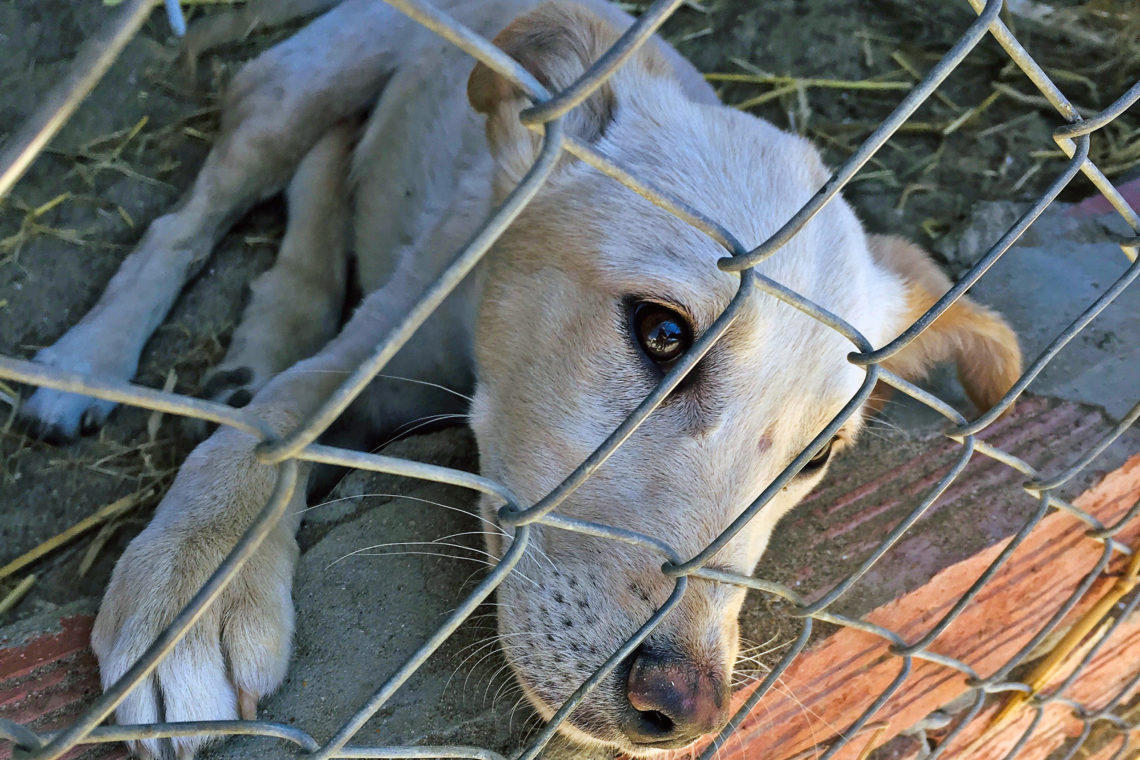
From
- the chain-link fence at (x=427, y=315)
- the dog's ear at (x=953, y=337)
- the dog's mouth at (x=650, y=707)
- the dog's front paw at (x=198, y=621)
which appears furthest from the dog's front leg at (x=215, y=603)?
the dog's ear at (x=953, y=337)

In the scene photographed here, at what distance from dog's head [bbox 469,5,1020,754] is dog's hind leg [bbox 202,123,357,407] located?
2.92 ft

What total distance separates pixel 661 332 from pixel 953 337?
95 centimetres

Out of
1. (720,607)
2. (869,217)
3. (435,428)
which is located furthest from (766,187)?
(869,217)

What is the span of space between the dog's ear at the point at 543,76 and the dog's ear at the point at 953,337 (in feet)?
2.78

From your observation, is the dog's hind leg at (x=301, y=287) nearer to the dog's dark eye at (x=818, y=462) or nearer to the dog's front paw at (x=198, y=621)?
the dog's front paw at (x=198, y=621)

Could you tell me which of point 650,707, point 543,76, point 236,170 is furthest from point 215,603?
point 236,170

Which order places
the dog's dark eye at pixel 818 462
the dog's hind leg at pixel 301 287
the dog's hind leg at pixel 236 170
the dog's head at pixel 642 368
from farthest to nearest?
the dog's hind leg at pixel 301 287, the dog's hind leg at pixel 236 170, the dog's dark eye at pixel 818 462, the dog's head at pixel 642 368

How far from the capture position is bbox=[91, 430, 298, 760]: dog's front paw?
1442 mm

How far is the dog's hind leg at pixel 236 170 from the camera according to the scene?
2412 mm

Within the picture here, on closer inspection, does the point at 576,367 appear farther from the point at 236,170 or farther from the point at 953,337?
the point at 236,170

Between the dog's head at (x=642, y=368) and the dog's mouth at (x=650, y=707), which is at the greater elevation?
the dog's head at (x=642, y=368)

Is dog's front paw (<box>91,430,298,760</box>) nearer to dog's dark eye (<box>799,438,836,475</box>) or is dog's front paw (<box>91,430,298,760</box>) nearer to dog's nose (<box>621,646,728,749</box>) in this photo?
dog's nose (<box>621,646,728,749</box>)

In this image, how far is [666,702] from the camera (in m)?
1.41

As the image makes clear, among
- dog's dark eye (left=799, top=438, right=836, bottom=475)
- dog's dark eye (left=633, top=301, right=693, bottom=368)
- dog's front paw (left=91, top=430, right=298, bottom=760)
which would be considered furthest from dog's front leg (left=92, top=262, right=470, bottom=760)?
dog's dark eye (left=799, top=438, right=836, bottom=475)
